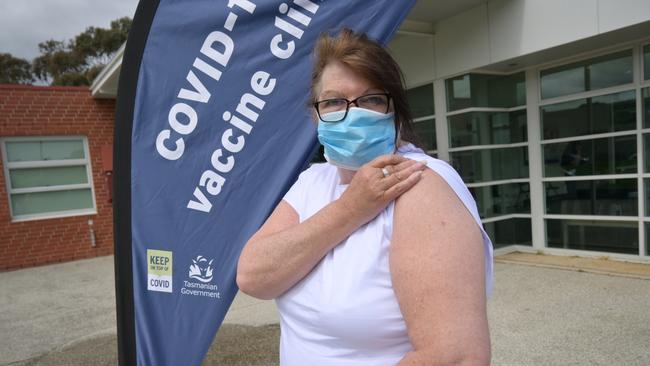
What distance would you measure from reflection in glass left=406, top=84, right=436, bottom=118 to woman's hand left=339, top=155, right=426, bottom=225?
6.07 m

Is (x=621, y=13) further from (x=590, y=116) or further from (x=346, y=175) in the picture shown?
(x=346, y=175)

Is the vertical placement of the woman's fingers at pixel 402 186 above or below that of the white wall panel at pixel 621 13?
below

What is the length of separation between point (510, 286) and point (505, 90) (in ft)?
10.3

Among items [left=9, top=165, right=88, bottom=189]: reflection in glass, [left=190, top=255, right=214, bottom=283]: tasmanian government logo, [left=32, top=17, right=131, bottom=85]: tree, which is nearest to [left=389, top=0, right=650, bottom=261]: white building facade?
[left=190, top=255, right=214, bottom=283]: tasmanian government logo

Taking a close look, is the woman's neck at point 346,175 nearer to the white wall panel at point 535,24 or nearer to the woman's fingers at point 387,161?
the woman's fingers at point 387,161

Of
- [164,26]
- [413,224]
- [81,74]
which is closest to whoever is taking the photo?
[413,224]

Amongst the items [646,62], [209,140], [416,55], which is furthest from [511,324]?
[416,55]

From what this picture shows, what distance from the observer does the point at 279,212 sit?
57.4 inches

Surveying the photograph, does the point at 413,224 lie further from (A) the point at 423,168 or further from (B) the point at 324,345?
(B) the point at 324,345

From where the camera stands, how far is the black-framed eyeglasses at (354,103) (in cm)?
123

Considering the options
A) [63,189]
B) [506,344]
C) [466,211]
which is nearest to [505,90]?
[506,344]

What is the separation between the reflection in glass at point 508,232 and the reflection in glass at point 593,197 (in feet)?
1.70

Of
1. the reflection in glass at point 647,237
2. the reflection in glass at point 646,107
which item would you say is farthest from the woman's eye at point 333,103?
the reflection in glass at point 647,237

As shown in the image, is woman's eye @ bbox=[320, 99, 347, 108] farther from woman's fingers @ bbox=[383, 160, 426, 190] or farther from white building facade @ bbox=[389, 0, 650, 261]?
white building facade @ bbox=[389, 0, 650, 261]
